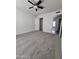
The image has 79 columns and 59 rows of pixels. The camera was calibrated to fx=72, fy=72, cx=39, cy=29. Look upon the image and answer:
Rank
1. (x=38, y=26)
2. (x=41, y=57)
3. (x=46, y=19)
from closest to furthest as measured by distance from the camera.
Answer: (x=41, y=57) < (x=46, y=19) < (x=38, y=26)

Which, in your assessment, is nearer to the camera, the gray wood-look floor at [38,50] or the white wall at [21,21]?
the gray wood-look floor at [38,50]

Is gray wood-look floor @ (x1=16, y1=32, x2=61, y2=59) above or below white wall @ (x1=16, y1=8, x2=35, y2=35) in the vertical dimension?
below

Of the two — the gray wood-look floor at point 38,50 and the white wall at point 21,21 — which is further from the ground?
the white wall at point 21,21

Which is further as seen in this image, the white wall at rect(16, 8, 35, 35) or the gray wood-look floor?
the white wall at rect(16, 8, 35, 35)

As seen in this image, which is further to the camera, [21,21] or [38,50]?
[21,21]

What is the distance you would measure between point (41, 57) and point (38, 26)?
867 centimetres

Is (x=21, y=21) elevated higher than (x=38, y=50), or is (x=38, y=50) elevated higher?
(x=21, y=21)
